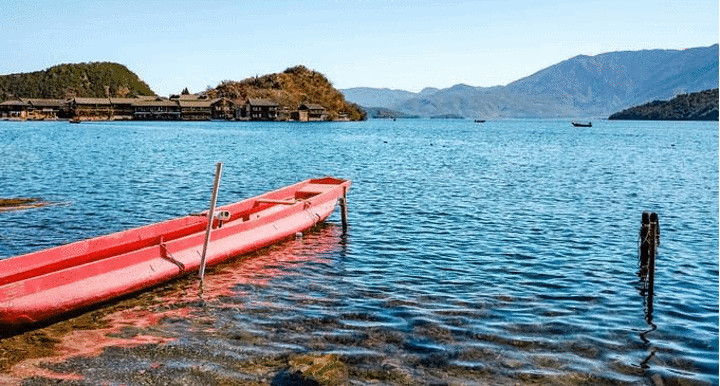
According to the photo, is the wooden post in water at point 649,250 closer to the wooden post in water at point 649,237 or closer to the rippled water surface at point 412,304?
the wooden post in water at point 649,237

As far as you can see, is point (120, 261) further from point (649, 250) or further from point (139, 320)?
point (649, 250)

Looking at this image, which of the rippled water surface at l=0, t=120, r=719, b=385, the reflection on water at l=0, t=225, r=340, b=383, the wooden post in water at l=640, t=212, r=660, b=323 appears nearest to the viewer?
the rippled water surface at l=0, t=120, r=719, b=385

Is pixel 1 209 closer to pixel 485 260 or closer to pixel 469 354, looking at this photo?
pixel 485 260

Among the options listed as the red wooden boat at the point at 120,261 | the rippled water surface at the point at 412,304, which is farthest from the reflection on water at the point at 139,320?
the red wooden boat at the point at 120,261

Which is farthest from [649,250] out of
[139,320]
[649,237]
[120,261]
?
[120,261]

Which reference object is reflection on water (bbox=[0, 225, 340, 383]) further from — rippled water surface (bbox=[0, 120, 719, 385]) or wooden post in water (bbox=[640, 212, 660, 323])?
wooden post in water (bbox=[640, 212, 660, 323])

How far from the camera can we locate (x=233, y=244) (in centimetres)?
2047

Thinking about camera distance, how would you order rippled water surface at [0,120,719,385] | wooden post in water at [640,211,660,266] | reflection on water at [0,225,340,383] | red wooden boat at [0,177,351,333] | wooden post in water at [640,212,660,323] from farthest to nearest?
wooden post in water at [640,211,660,266]
wooden post in water at [640,212,660,323]
red wooden boat at [0,177,351,333]
reflection on water at [0,225,340,383]
rippled water surface at [0,120,719,385]

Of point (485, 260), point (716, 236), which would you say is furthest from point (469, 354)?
point (716, 236)

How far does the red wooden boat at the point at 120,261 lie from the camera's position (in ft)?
44.5

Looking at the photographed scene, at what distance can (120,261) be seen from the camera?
16.1 metres

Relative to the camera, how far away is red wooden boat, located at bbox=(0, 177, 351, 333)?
13.6 metres

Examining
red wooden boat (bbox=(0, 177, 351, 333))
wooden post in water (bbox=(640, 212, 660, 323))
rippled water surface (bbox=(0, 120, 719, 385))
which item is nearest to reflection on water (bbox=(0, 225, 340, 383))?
rippled water surface (bbox=(0, 120, 719, 385))

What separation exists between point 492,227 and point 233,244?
526 inches
